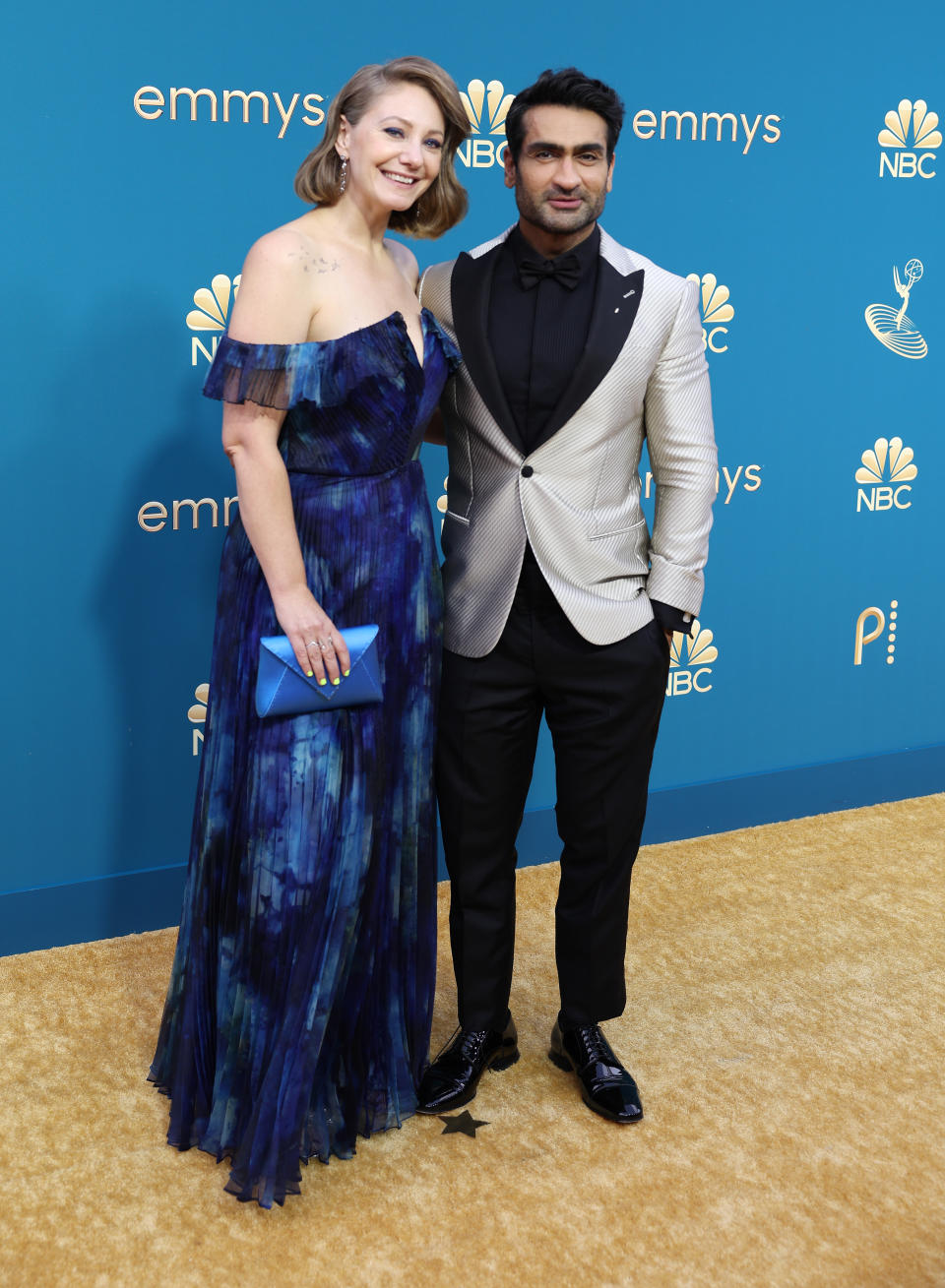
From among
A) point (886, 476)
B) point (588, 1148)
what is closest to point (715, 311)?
point (886, 476)

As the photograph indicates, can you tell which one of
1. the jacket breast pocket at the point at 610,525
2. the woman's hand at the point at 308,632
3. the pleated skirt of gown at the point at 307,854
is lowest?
the pleated skirt of gown at the point at 307,854

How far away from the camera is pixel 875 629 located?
12.6 ft

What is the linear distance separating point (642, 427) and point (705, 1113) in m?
1.21

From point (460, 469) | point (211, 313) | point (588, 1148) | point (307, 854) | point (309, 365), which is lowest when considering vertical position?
point (588, 1148)

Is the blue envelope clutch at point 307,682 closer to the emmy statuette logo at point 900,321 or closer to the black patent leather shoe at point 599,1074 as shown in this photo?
the black patent leather shoe at point 599,1074

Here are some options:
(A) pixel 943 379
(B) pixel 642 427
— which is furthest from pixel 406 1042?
(A) pixel 943 379

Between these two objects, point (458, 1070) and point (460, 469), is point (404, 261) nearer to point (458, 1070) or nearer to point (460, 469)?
point (460, 469)

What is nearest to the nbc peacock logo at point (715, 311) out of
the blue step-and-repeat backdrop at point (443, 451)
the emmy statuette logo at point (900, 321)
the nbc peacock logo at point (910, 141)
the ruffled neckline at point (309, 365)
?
the blue step-and-repeat backdrop at point (443, 451)

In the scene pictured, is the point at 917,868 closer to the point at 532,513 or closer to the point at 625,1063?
the point at 625,1063

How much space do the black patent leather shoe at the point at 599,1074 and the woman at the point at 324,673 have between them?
35 centimetres

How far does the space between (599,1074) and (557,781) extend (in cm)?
55

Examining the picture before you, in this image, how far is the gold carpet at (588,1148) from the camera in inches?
80.6

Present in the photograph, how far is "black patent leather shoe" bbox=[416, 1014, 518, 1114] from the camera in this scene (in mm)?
2420

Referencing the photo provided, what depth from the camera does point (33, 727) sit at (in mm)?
2875
